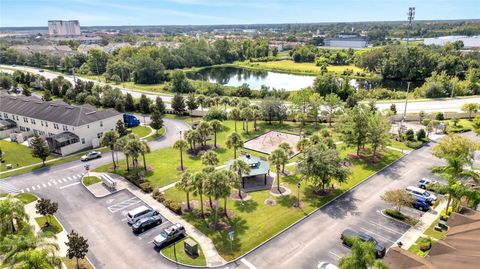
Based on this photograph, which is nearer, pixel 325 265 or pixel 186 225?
pixel 325 265

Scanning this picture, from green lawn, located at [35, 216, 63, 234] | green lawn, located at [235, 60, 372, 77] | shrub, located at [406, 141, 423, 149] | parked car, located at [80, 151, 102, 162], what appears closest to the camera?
green lawn, located at [35, 216, 63, 234]

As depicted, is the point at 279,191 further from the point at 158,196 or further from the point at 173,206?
the point at 158,196

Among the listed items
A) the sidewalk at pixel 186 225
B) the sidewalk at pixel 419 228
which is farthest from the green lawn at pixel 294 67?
the sidewalk at pixel 186 225

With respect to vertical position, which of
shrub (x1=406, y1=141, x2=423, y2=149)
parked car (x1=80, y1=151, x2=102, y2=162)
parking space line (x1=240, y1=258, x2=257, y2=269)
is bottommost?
parking space line (x1=240, y1=258, x2=257, y2=269)

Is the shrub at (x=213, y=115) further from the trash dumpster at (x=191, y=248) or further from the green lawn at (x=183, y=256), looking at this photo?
the trash dumpster at (x=191, y=248)

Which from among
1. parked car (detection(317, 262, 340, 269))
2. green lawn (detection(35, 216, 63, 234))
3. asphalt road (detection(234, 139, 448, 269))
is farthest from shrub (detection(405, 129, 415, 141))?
green lawn (detection(35, 216, 63, 234))

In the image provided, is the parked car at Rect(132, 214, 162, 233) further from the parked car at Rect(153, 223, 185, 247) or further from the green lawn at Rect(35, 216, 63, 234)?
the green lawn at Rect(35, 216, 63, 234)

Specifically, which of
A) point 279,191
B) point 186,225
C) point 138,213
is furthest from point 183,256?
point 279,191
